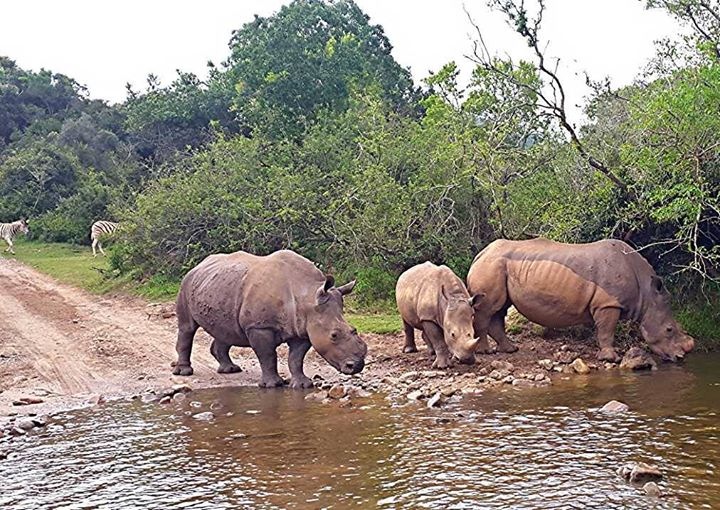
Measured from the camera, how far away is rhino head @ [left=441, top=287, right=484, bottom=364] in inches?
475

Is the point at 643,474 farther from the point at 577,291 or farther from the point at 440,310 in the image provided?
the point at 577,291

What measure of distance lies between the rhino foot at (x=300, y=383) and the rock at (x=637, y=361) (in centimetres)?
452

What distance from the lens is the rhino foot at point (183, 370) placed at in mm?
12648

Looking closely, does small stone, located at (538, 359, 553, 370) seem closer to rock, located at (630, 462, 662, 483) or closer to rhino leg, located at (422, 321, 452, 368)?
rhino leg, located at (422, 321, 452, 368)

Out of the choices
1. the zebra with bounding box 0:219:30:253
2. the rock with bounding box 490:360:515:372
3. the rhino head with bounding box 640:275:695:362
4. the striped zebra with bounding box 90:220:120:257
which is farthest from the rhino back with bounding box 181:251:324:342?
the zebra with bounding box 0:219:30:253

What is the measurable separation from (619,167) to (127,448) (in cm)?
931

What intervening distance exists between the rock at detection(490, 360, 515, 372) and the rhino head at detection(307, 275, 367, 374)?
210 cm

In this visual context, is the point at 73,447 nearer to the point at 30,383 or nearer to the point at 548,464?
the point at 30,383

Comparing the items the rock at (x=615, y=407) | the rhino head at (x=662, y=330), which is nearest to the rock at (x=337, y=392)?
the rock at (x=615, y=407)

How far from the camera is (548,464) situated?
7.67 m

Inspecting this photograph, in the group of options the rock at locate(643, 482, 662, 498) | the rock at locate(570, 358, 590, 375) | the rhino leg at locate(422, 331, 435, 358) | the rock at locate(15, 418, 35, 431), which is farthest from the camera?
the rhino leg at locate(422, 331, 435, 358)

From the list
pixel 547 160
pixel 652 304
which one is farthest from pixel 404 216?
pixel 652 304

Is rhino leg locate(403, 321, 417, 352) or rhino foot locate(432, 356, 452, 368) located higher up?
rhino leg locate(403, 321, 417, 352)

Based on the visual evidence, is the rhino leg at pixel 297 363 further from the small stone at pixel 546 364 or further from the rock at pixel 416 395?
the small stone at pixel 546 364
